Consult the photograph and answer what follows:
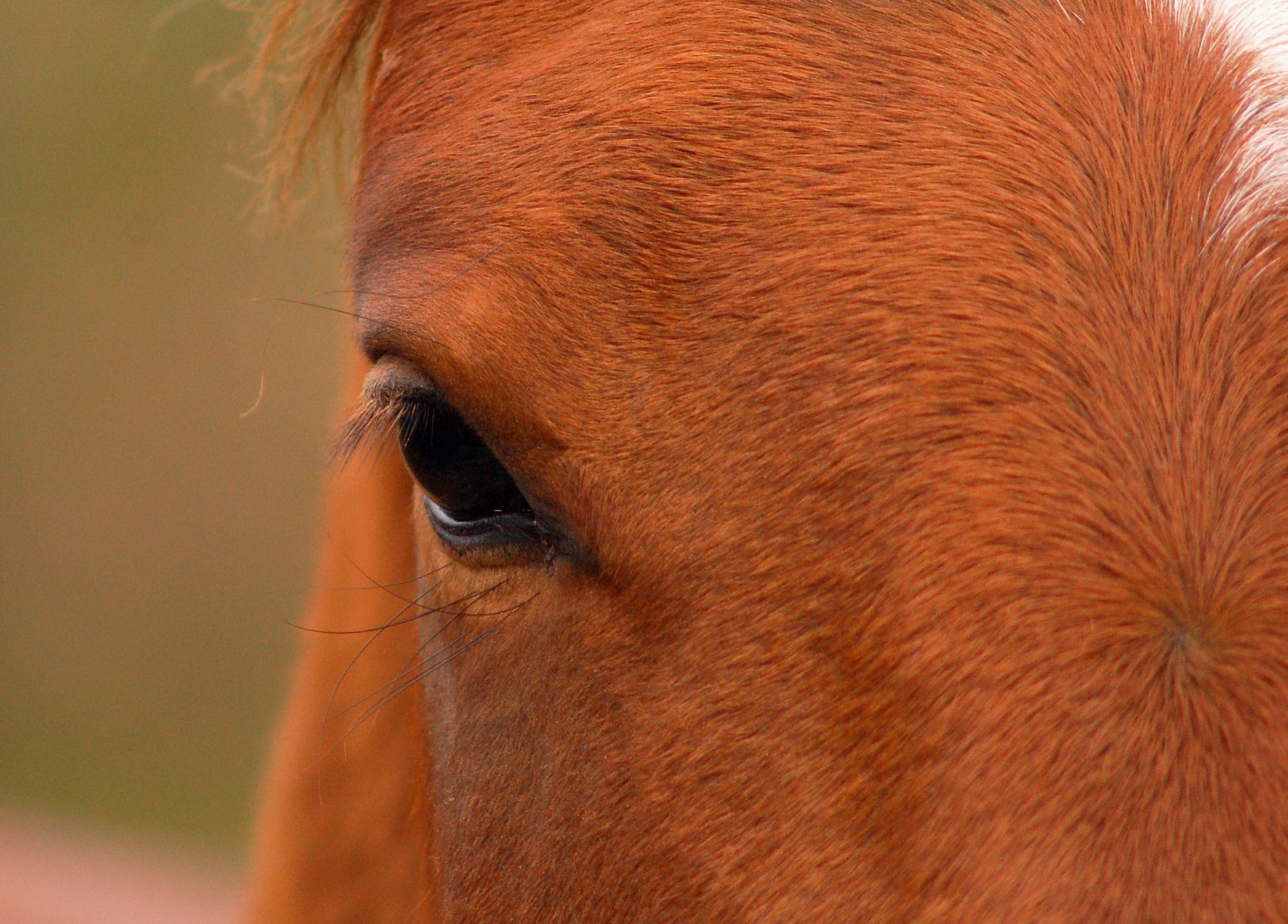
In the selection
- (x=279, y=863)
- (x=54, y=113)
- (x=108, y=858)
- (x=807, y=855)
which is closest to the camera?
(x=807, y=855)

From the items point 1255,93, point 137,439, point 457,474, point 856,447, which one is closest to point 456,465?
point 457,474

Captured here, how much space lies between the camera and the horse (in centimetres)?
90

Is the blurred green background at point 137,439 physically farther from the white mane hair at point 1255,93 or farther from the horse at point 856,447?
the white mane hair at point 1255,93

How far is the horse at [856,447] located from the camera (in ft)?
2.94

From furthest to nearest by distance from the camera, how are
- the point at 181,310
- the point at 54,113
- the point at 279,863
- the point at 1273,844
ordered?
the point at 181,310, the point at 54,113, the point at 279,863, the point at 1273,844

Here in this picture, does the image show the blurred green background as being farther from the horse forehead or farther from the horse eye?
the horse forehead

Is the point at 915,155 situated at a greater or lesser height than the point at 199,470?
greater

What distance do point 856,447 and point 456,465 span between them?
0.46 meters

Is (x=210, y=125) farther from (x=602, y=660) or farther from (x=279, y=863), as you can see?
(x=602, y=660)

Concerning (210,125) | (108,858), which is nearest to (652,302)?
(108,858)

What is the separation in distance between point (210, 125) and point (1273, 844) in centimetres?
832

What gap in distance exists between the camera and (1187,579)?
908mm

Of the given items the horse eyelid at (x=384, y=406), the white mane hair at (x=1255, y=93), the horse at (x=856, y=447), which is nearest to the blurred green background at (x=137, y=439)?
the horse eyelid at (x=384, y=406)

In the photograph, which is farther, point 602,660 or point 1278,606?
point 602,660
